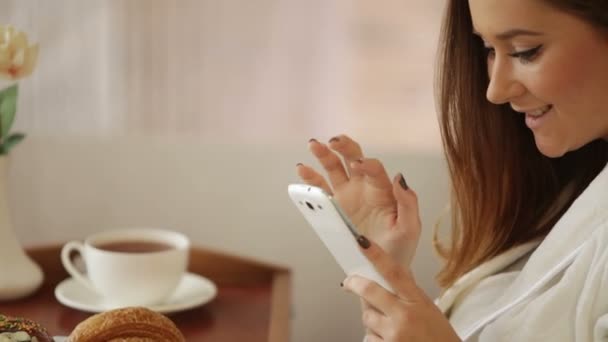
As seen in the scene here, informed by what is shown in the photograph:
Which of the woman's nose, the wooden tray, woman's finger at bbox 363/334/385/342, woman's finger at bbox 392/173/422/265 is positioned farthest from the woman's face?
the wooden tray

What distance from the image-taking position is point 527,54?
2.39ft

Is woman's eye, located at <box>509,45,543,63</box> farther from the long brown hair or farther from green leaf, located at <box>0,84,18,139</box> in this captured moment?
green leaf, located at <box>0,84,18,139</box>

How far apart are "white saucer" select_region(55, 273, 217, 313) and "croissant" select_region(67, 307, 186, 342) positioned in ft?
0.64

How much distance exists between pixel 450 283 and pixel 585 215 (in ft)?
0.80

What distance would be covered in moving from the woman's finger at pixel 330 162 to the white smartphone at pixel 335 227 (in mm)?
84

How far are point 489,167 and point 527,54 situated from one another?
237mm

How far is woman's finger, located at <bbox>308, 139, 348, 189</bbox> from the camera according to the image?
2.76 feet

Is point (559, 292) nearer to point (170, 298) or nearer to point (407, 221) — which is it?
point (407, 221)

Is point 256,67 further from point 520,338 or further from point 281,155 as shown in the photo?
point 520,338

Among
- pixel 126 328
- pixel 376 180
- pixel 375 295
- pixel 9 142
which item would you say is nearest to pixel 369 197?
pixel 376 180

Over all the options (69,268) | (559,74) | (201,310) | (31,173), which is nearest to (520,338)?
(559,74)

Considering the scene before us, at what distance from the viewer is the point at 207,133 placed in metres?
1.37

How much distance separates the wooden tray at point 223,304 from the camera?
0.94 meters

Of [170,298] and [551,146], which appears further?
[170,298]
